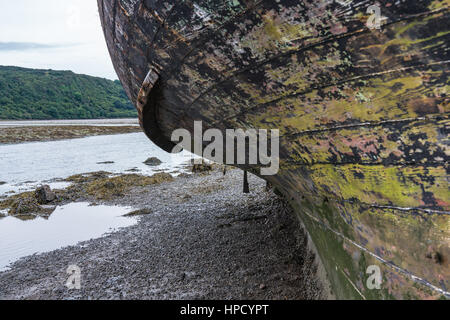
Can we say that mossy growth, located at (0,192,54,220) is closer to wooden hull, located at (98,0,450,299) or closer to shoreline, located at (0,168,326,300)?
shoreline, located at (0,168,326,300)

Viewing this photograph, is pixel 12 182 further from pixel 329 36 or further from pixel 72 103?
pixel 72 103

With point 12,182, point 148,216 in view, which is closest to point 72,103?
point 12,182

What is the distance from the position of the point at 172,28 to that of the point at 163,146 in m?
2.14

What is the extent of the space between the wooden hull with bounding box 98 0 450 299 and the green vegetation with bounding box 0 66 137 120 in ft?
285

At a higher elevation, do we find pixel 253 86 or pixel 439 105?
pixel 253 86

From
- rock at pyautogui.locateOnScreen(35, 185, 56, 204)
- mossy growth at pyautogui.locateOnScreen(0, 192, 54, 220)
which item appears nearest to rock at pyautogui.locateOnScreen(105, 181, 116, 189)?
rock at pyautogui.locateOnScreen(35, 185, 56, 204)

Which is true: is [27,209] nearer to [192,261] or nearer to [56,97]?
[192,261]

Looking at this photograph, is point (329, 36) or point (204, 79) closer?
point (329, 36)

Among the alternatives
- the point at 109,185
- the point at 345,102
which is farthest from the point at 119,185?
the point at 345,102

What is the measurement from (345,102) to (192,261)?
2.66m

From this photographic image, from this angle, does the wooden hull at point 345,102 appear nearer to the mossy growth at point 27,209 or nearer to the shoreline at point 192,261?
the shoreline at point 192,261

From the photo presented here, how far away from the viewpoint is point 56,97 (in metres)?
93.9
